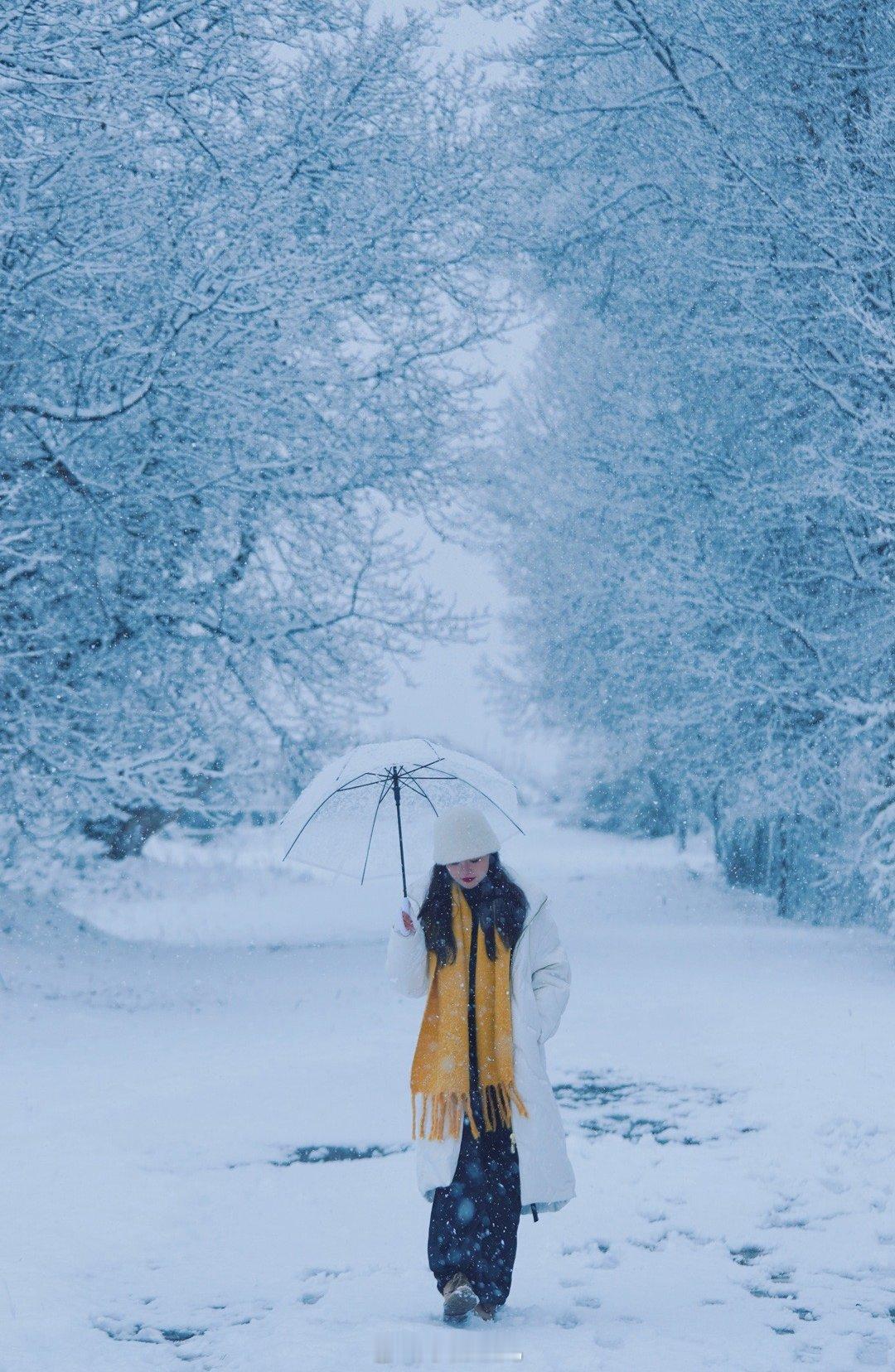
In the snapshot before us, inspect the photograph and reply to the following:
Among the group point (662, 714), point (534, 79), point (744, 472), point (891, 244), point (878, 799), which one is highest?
point (534, 79)

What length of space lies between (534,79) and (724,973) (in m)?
8.57

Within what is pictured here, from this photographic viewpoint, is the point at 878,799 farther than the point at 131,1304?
Yes

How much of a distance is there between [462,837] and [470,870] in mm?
140

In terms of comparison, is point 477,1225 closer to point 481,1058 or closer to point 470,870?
point 481,1058

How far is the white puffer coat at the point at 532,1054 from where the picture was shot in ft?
14.8

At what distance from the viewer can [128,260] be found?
35.8 ft

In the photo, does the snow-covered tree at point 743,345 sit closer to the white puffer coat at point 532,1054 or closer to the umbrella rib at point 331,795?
the umbrella rib at point 331,795

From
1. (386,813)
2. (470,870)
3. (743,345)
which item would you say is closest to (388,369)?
(743,345)

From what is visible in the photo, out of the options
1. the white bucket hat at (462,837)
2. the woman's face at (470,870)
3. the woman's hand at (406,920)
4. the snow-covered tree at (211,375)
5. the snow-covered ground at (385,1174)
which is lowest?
the snow-covered ground at (385,1174)

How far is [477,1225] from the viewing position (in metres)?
4.50

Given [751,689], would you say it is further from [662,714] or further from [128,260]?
[128,260]

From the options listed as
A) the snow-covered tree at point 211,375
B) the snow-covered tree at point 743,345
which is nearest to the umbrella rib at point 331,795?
the snow-covered tree at point 211,375

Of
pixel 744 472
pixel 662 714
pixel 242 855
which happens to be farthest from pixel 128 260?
pixel 242 855

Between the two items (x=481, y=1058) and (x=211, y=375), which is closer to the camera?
(x=481, y=1058)
